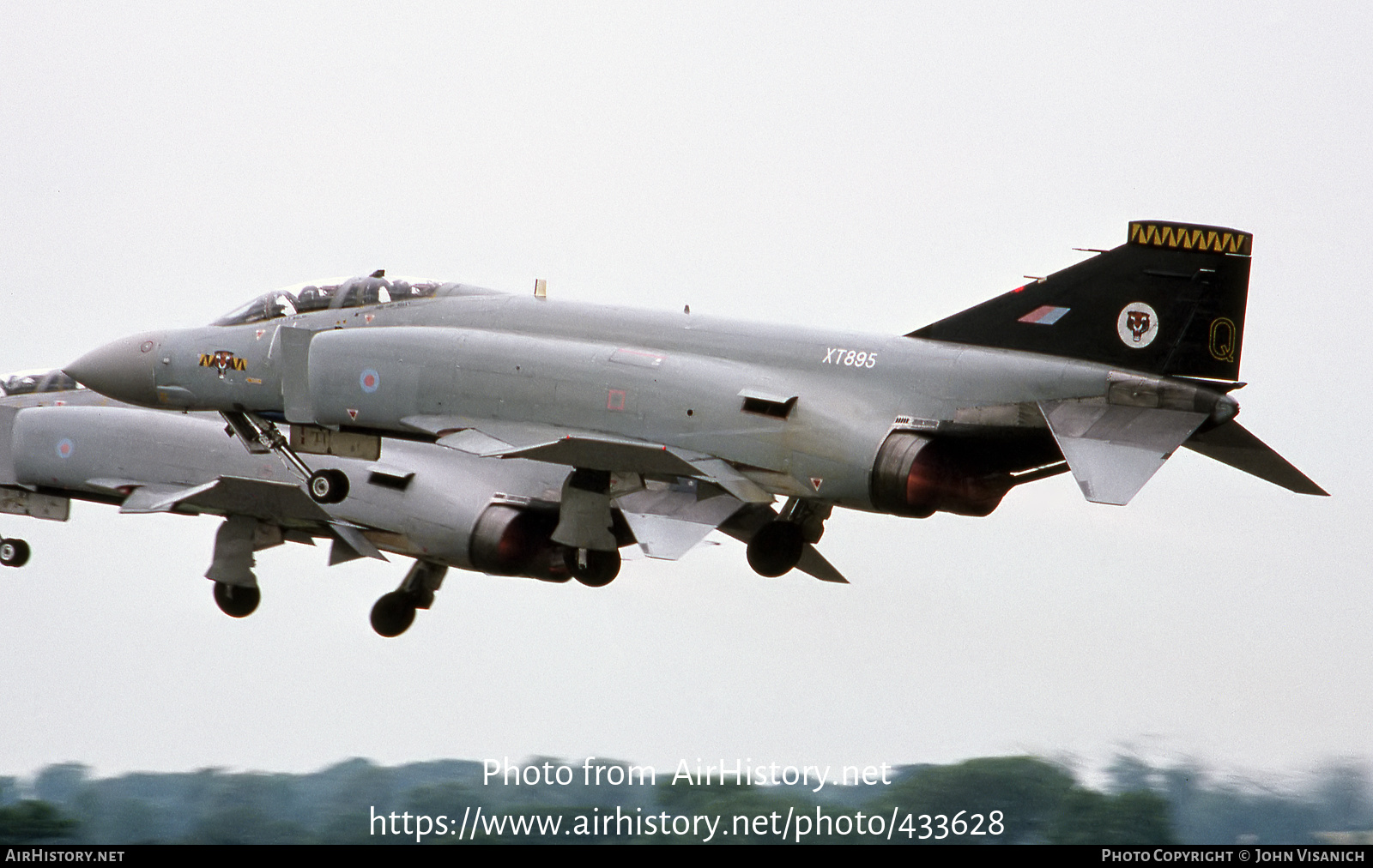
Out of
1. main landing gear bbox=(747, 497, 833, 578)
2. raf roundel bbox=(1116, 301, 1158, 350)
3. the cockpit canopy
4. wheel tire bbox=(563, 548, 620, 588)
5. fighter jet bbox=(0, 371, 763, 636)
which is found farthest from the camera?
fighter jet bbox=(0, 371, 763, 636)

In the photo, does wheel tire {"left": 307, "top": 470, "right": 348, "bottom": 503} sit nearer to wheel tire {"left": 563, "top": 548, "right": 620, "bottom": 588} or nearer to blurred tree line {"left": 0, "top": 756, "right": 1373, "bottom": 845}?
wheel tire {"left": 563, "top": 548, "right": 620, "bottom": 588}

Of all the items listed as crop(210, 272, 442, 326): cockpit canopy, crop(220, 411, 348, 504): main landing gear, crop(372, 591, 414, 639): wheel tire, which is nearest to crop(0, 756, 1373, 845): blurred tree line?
crop(372, 591, 414, 639): wheel tire

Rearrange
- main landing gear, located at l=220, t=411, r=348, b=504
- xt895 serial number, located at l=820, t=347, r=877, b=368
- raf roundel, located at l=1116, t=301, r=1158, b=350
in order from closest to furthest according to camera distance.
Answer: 1. raf roundel, located at l=1116, t=301, r=1158, b=350
2. xt895 serial number, located at l=820, t=347, r=877, b=368
3. main landing gear, located at l=220, t=411, r=348, b=504

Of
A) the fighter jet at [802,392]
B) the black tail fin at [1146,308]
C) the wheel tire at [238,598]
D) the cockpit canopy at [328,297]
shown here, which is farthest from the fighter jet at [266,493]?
the black tail fin at [1146,308]

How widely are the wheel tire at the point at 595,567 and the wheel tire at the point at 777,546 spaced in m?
2.84

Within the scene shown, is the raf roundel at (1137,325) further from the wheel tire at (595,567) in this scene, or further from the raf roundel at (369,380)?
the raf roundel at (369,380)

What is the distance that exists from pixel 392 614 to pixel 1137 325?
49.0ft

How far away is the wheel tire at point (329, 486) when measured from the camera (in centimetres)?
2578

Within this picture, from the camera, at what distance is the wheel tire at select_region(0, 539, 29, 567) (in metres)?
33.5

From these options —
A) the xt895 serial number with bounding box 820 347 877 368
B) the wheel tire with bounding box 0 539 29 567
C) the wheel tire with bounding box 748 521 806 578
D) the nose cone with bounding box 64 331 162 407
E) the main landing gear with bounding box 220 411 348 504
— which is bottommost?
the wheel tire with bounding box 0 539 29 567

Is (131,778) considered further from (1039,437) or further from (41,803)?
(1039,437)

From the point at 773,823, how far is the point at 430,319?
43.0 feet

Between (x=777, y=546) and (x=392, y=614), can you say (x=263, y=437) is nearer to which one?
(x=392, y=614)

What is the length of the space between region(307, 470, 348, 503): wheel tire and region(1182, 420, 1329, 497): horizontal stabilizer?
10.0 meters
